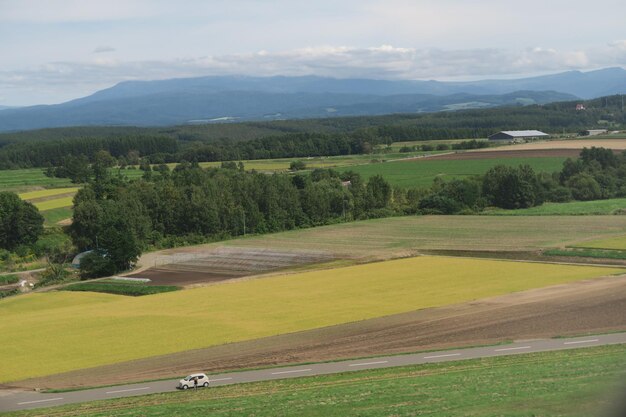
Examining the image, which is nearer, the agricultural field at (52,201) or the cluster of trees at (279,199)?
the cluster of trees at (279,199)

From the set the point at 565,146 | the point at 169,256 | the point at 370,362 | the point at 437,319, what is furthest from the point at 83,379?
the point at 565,146

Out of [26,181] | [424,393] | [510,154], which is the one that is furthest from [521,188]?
[26,181]

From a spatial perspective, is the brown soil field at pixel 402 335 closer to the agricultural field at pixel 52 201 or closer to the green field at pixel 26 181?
the agricultural field at pixel 52 201

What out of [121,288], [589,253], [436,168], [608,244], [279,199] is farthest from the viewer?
[436,168]

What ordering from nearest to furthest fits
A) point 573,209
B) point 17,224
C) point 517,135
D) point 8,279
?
point 8,279, point 17,224, point 573,209, point 517,135

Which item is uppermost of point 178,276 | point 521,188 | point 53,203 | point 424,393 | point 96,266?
point 53,203

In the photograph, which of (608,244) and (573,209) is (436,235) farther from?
(573,209)

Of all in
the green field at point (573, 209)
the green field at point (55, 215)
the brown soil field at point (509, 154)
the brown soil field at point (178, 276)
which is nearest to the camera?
the brown soil field at point (178, 276)

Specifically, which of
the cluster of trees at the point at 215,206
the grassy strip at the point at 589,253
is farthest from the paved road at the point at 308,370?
the cluster of trees at the point at 215,206
